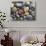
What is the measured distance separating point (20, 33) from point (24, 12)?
1.63ft

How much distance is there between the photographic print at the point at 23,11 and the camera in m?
3.39

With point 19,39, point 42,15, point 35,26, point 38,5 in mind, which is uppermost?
point 38,5

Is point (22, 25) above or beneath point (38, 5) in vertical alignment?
beneath

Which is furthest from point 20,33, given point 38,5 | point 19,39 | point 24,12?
point 38,5

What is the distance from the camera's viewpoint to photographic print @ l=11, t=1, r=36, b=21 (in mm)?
3393

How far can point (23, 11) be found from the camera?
3.42 m

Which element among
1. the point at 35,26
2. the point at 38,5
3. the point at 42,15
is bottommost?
the point at 35,26

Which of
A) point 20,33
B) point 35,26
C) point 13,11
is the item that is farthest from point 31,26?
point 13,11

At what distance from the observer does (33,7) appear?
11.1 feet

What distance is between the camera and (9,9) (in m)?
3.38

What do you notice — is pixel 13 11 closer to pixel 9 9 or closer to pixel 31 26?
pixel 9 9

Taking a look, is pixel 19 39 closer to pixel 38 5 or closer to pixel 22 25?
pixel 22 25

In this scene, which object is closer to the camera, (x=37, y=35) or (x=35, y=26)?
(x=37, y=35)

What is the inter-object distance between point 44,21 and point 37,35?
432mm
